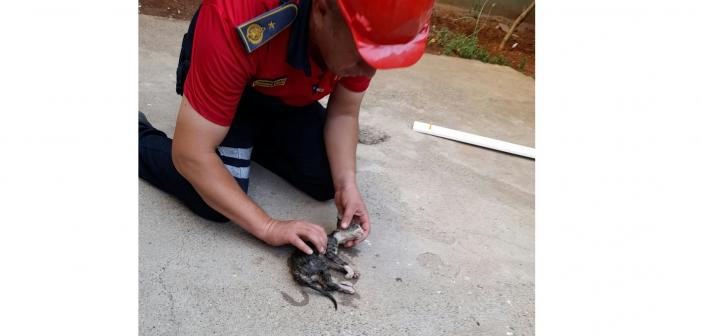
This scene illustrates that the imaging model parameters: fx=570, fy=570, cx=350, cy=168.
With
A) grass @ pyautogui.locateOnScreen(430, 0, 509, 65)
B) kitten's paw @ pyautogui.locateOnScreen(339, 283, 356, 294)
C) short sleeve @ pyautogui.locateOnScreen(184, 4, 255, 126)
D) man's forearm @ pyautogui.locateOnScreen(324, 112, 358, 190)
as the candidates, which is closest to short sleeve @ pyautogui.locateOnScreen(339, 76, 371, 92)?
man's forearm @ pyautogui.locateOnScreen(324, 112, 358, 190)

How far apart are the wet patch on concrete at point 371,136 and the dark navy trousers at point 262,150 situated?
1.39 ft

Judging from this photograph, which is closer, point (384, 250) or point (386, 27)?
point (386, 27)

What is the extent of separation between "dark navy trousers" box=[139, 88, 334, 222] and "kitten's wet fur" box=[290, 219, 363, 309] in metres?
0.29

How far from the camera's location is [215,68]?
136 cm

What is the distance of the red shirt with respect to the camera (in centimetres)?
134

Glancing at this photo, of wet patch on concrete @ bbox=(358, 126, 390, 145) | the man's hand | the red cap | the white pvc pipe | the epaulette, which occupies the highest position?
the red cap

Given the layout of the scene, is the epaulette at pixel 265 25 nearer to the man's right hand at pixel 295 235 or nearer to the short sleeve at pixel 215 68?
the short sleeve at pixel 215 68

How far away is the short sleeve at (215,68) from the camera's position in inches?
52.8

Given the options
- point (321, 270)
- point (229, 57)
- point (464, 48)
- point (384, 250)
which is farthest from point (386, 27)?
point (464, 48)

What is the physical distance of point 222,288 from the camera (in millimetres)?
1489

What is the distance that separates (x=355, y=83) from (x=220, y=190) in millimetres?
538

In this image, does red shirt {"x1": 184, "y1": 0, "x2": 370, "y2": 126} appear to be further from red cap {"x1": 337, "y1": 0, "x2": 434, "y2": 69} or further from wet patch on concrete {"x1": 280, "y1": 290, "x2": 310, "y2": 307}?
wet patch on concrete {"x1": 280, "y1": 290, "x2": 310, "y2": 307}

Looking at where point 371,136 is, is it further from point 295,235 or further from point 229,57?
point 229,57

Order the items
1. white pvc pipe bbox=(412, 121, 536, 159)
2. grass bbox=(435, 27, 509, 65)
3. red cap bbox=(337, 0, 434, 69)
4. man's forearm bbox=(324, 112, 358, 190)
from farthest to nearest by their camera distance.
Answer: grass bbox=(435, 27, 509, 65), white pvc pipe bbox=(412, 121, 536, 159), man's forearm bbox=(324, 112, 358, 190), red cap bbox=(337, 0, 434, 69)
